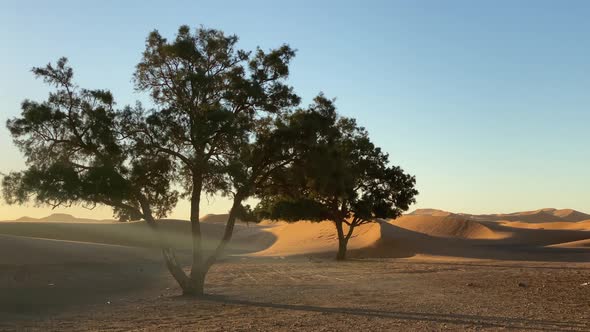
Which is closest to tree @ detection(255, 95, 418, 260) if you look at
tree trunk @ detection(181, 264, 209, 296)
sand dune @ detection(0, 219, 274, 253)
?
tree trunk @ detection(181, 264, 209, 296)

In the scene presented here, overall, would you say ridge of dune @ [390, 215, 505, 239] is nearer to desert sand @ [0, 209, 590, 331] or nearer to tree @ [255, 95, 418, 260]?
→ desert sand @ [0, 209, 590, 331]

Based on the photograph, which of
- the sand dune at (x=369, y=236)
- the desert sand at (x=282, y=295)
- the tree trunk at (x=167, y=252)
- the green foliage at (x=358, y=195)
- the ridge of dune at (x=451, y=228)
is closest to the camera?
the desert sand at (x=282, y=295)

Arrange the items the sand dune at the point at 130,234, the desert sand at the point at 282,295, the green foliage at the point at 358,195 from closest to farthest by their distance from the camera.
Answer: the desert sand at the point at 282,295
the green foliage at the point at 358,195
the sand dune at the point at 130,234

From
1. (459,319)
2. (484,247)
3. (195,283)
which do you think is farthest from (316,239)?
(459,319)

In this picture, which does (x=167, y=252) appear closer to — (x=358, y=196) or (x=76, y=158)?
(x=76, y=158)

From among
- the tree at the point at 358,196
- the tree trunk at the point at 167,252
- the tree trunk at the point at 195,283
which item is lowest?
the tree trunk at the point at 195,283

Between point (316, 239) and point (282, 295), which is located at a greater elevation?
point (316, 239)

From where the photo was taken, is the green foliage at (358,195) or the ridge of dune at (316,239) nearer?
the green foliage at (358,195)

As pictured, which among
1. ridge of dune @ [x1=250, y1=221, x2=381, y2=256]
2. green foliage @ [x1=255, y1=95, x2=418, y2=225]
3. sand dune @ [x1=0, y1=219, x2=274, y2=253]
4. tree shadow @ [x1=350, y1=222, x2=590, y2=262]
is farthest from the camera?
sand dune @ [x1=0, y1=219, x2=274, y2=253]

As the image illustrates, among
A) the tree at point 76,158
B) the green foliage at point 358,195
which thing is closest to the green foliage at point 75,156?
the tree at point 76,158

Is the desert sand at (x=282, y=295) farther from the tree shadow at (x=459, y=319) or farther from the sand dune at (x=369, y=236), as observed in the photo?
the sand dune at (x=369, y=236)

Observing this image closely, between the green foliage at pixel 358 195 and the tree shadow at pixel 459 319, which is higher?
the green foliage at pixel 358 195

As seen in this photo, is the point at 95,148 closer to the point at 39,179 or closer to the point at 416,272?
the point at 39,179

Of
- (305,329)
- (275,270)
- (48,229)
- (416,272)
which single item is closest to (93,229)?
(48,229)
